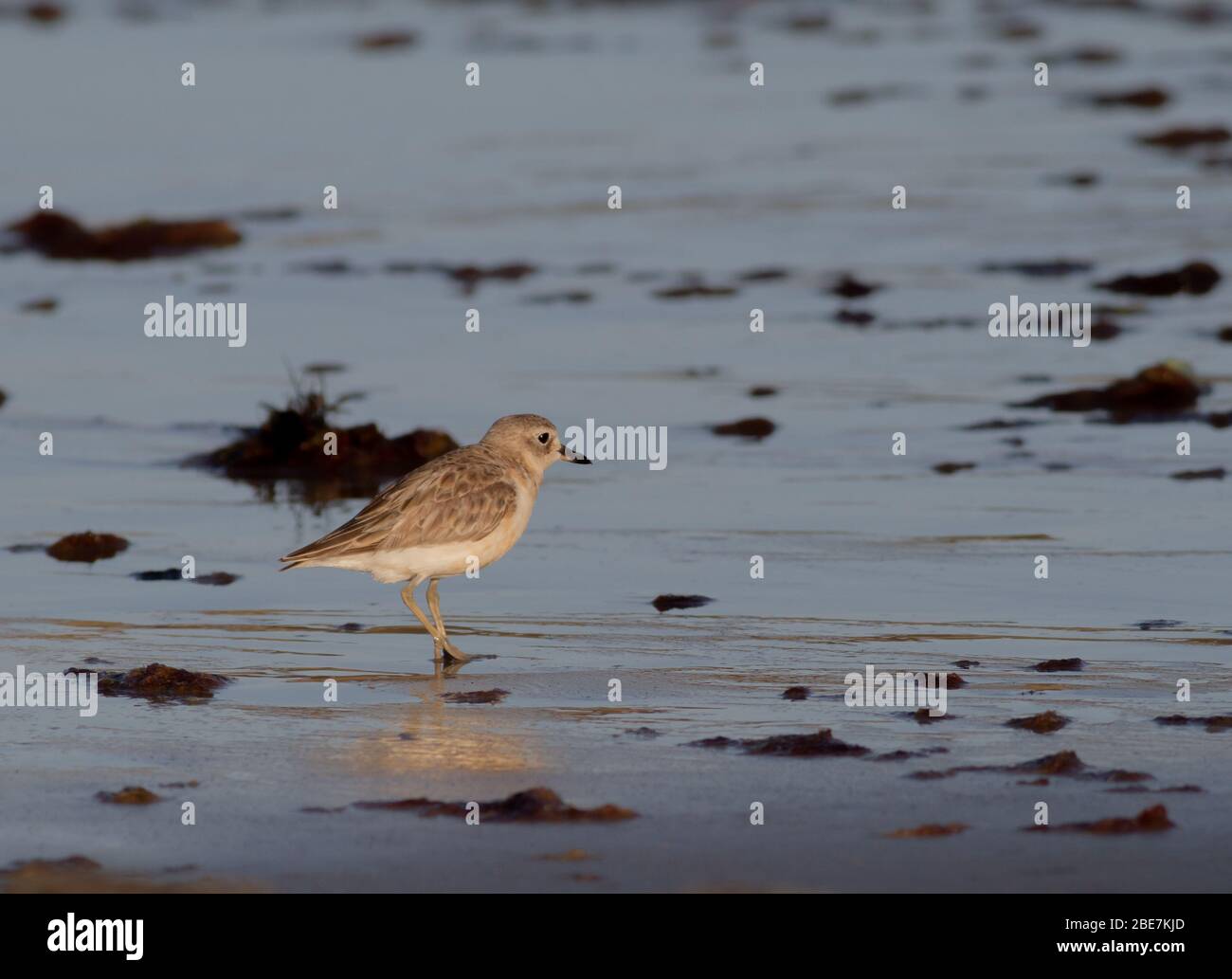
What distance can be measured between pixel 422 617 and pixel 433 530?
0.43 m

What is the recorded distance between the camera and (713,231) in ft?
71.5

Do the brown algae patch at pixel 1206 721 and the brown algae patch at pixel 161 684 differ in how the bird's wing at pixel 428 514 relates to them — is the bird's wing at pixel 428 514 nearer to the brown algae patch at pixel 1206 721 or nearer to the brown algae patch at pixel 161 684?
the brown algae patch at pixel 161 684

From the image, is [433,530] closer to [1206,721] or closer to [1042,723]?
[1042,723]

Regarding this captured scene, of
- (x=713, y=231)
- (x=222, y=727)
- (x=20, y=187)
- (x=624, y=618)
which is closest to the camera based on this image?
(x=222, y=727)

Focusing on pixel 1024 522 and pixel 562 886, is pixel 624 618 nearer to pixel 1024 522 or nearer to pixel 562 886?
pixel 1024 522

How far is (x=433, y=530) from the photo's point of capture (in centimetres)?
994

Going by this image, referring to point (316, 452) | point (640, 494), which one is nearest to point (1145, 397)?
point (640, 494)

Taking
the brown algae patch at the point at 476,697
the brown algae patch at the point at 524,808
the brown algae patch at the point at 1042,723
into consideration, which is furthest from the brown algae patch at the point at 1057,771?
the brown algae patch at the point at 476,697

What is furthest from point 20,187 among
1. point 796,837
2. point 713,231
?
point 796,837

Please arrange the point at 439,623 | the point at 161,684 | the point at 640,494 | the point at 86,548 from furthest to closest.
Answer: the point at 640,494 → the point at 86,548 → the point at 439,623 → the point at 161,684

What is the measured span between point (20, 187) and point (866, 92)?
38.9ft

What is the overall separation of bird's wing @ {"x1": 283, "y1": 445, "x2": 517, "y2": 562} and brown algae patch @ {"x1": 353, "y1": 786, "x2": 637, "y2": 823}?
8.88 feet

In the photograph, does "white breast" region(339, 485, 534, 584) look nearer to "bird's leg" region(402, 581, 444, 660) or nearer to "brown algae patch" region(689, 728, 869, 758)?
"bird's leg" region(402, 581, 444, 660)

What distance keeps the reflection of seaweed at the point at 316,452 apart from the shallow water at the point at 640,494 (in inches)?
15.0
